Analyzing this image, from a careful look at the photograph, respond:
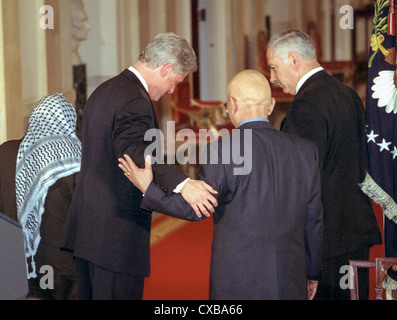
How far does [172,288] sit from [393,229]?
1.87 meters

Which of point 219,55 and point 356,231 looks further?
point 219,55

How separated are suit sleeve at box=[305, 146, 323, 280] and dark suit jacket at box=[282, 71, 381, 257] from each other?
533mm

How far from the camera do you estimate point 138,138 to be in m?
3.13

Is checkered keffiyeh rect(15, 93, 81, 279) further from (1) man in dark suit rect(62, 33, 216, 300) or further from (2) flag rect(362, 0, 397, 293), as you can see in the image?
(2) flag rect(362, 0, 397, 293)

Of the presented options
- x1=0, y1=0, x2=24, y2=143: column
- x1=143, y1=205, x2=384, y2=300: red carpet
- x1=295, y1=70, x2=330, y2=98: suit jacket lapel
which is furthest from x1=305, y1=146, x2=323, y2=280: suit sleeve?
x1=0, y1=0, x2=24, y2=143: column

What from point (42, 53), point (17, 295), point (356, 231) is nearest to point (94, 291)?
point (17, 295)

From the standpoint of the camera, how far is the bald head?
114 inches

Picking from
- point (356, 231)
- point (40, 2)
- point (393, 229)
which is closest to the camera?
point (356, 231)

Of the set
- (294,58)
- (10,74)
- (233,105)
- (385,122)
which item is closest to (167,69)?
(233,105)

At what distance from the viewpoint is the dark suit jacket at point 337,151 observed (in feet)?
11.5

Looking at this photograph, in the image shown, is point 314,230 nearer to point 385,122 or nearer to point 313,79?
point 313,79

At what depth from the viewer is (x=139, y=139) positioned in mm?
3133

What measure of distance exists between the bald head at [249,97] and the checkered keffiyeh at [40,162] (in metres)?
1.35
